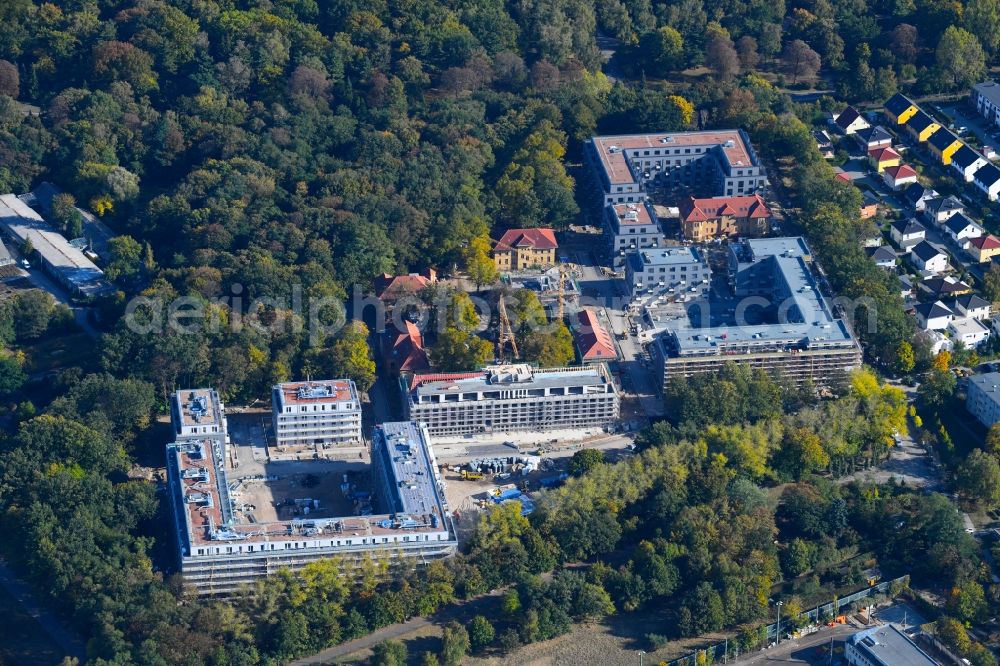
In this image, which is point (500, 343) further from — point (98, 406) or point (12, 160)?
point (12, 160)

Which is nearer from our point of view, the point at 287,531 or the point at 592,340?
the point at 287,531

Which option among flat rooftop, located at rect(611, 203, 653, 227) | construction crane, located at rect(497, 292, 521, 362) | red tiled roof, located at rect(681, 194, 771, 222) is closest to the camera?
construction crane, located at rect(497, 292, 521, 362)

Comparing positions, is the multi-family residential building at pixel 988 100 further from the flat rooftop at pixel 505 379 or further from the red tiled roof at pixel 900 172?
the flat rooftop at pixel 505 379

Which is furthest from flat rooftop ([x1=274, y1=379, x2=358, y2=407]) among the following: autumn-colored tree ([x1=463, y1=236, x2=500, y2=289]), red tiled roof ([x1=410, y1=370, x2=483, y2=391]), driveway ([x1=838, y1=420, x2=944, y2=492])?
driveway ([x1=838, y1=420, x2=944, y2=492])

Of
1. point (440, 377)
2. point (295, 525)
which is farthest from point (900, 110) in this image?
point (295, 525)

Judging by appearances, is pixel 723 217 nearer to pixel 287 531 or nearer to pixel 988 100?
pixel 988 100

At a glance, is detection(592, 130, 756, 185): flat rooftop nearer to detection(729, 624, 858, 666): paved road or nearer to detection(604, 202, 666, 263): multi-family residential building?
detection(604, 202, 666, 263): multi-family residential building

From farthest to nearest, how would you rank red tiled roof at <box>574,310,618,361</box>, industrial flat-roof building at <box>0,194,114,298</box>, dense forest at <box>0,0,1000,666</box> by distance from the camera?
industrial flat-roof building at <box>0,194,114,298</box>, red tiled roof at <box>574,310,618,361</box>, dense forest at <box>0,0,1000,666</box>
